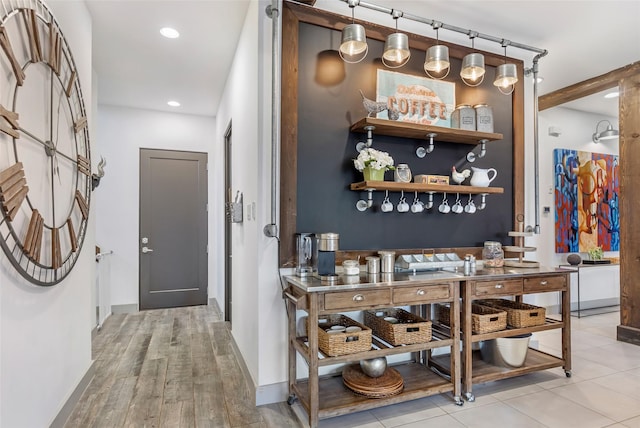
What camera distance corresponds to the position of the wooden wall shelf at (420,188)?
2.51 m

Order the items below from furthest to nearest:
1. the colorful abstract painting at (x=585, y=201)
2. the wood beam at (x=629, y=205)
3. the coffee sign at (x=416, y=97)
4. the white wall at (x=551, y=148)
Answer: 1. the colorful abstract painting at (x=585, y=201)
2. the white wall at (x=551, y=148)
3. the wood beam at (x=629, y=205)
4. the coffee sign at (x=416, y=97)

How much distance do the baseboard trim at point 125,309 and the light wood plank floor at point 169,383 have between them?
2.02 feet

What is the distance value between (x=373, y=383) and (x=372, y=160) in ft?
4.95

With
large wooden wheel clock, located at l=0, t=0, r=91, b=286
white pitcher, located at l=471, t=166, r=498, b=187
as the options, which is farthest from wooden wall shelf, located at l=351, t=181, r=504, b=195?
large wooden wheel clock, located at l=0, t=0, r=91, b=286

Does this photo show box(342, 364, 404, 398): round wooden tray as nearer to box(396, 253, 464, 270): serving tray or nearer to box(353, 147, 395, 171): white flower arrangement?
box(396, 253, 464, 270): serving tray

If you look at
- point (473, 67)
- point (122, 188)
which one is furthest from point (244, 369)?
point (122, 188)

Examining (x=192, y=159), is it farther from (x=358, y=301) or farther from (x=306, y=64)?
(x=358, y=301)

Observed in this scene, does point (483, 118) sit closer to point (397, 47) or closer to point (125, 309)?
point (397, 47)

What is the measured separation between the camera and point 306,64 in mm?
2600

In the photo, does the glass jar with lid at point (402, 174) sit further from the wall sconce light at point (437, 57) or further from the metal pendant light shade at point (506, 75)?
the metal pendant light shade at point (506, 75)

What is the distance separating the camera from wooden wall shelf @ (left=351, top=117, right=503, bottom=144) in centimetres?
257

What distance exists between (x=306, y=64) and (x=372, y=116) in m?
0.61

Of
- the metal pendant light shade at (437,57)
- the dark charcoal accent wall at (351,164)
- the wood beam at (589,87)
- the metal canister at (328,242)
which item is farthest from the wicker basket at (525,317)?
the wood beam at (589,87)

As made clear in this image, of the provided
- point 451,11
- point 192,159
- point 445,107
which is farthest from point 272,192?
point 192,159
